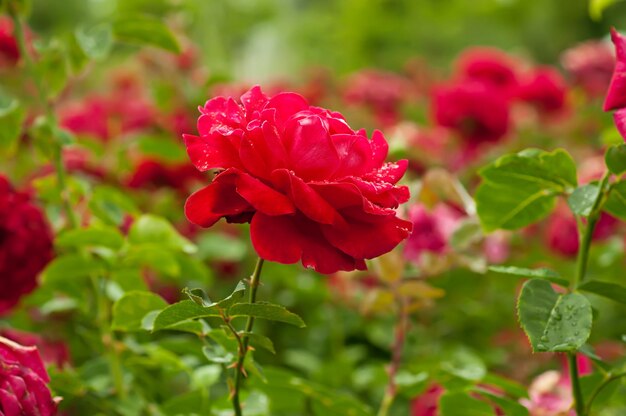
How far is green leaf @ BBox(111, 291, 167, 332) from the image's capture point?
0.60 metres

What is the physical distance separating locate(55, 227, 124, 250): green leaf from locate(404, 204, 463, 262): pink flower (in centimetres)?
41

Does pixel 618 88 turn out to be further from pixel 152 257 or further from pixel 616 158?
pixel 152 257

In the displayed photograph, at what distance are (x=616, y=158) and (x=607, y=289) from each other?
0.09 meters

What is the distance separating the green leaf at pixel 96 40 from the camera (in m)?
0.80

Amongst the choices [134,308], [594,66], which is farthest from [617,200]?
[594,66]

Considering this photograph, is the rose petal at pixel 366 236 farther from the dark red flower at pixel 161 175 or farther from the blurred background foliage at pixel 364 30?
the blurred background foliage at pixel 364 30

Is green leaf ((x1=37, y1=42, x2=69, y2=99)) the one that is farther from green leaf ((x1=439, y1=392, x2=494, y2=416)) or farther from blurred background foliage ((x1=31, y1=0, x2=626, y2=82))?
blurred background foliage ((x1=31, y1=0, x2=626, y2=82))

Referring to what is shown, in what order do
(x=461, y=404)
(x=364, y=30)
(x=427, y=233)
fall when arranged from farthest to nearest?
(x=364, y=30), (x=427, y=233), (x=461, y=404)

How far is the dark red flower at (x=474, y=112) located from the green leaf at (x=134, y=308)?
1.05 meters

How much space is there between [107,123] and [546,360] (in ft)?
3.69

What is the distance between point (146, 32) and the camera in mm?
843

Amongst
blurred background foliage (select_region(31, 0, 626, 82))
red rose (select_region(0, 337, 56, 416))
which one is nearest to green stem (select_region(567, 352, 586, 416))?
red rose (select_region(0, 337, 56, 416))

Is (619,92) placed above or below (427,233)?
above

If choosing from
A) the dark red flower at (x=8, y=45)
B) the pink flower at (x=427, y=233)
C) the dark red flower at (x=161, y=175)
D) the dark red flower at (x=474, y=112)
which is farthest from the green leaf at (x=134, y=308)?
the dark red flower at (x=474, y=112)
